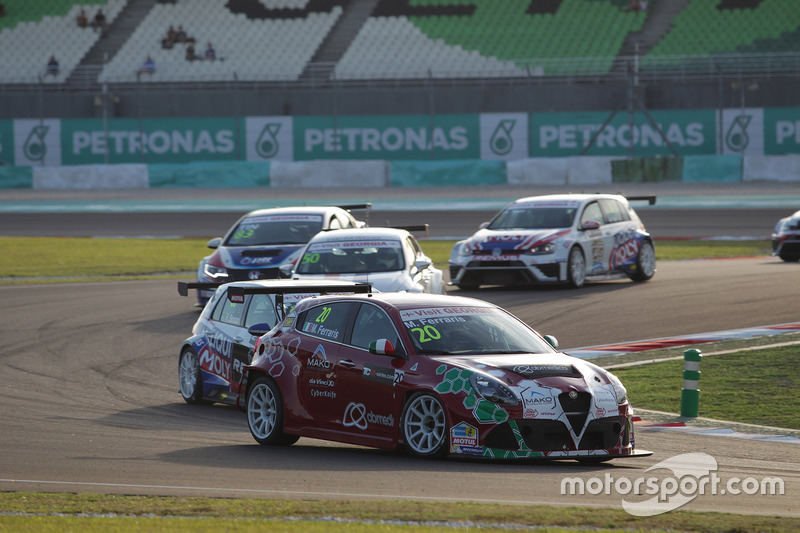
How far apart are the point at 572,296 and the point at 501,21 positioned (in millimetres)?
29685

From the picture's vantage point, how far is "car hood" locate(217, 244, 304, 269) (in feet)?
58.3

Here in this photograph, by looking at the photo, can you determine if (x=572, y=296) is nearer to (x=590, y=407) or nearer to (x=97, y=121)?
(x=590, y=407)

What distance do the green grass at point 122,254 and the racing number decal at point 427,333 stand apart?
16.5 meters

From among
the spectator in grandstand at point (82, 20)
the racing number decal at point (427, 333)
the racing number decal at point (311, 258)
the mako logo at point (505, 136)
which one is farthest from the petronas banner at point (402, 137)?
the racing number decal at point (427, 333)

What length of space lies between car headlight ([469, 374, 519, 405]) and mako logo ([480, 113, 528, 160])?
102 feet

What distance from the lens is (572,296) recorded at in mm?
18859

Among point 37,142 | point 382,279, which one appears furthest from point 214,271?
point 37,142

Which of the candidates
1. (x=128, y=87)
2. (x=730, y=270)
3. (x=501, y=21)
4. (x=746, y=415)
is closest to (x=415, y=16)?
(x=501, y=21)

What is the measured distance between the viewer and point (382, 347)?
851cm

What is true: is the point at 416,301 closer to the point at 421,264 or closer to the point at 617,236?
the point at 421,264

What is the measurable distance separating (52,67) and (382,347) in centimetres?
4074

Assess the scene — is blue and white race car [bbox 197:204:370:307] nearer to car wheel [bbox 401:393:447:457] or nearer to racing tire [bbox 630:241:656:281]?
racing tire [bbox 630:241:656:281]

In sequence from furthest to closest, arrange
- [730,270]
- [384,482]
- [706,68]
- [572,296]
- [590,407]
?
[706,68], [730,270], [572,296], [590,407], [384,482]

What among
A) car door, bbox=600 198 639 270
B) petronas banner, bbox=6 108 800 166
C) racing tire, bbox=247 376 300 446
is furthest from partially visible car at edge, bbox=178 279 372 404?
petronas banner, bbox=6 108 800 166
